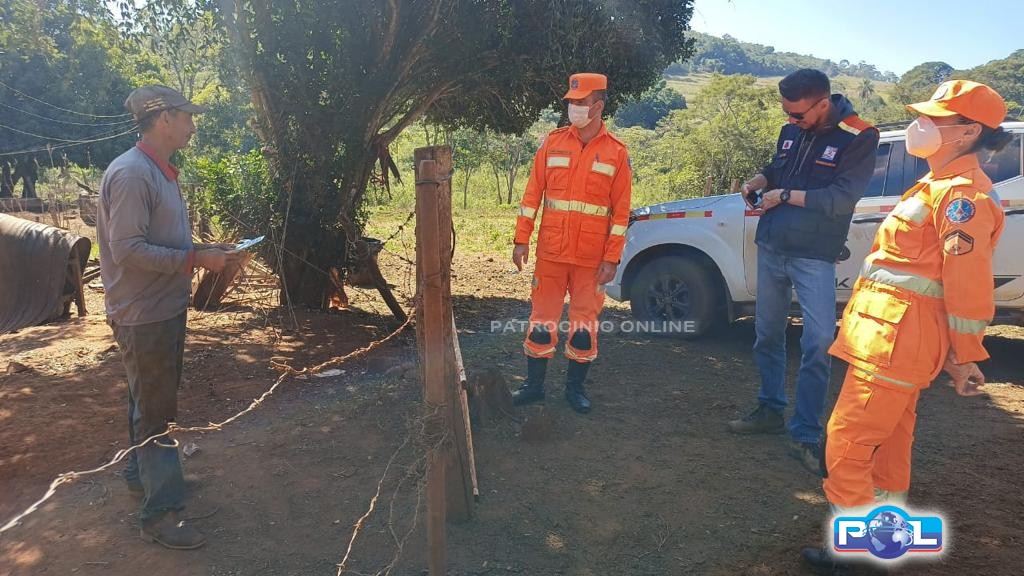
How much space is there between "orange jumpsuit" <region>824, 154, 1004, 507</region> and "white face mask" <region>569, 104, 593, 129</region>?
1.86 meters

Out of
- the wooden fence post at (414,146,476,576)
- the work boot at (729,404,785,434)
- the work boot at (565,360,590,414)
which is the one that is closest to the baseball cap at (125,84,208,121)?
the wooden fence post at (414,146,476,576)

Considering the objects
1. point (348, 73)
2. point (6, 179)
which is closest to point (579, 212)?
point (348, 73)

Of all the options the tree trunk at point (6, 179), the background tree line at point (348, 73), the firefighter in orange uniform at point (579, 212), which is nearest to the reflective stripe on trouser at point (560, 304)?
the firefighter in orange uniform at point (579, 212)

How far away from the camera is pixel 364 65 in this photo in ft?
19.2

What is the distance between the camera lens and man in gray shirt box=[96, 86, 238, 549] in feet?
8.59

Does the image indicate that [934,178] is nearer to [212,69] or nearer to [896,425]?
[896,425]

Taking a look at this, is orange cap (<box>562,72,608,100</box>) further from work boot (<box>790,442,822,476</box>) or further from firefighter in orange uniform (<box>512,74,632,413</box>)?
work boot (<box>790,442,822,476</box>)

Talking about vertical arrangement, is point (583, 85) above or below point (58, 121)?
below

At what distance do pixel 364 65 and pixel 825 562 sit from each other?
5.20 m

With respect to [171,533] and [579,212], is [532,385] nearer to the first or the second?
[579,212]

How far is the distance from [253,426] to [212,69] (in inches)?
144

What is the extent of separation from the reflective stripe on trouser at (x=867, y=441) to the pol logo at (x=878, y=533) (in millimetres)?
95

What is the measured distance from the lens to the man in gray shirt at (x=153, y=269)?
262 centimetres

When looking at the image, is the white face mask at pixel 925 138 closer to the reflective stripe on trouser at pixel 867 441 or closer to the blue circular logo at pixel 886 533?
the reflective stripe on trouser at pixel 867 441
